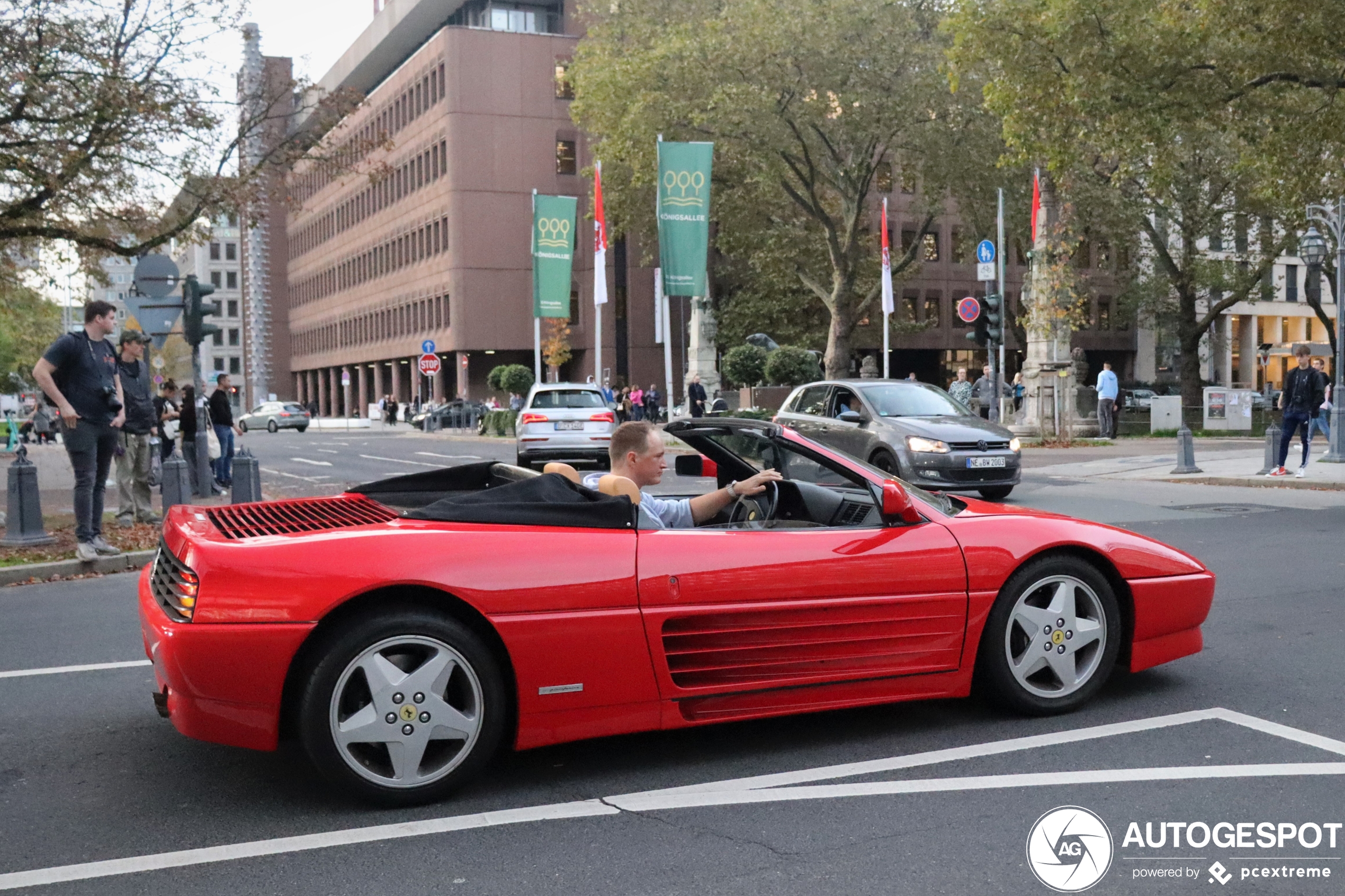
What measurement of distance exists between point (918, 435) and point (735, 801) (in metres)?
10.7

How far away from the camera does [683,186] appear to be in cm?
2927

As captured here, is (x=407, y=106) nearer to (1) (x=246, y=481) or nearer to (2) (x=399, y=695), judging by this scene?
(1) (x=246, y=481)

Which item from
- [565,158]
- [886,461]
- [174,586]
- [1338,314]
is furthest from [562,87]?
[174,586]

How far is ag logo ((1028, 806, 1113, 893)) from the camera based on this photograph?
139 inches

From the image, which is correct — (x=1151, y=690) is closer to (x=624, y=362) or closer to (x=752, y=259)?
(x=752, y=259)

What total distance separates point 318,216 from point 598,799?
90.3 metres

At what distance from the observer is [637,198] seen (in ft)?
150

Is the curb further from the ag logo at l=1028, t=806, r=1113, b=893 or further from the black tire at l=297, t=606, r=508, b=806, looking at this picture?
the ag logo at l=1028, t=806, r=1113, b=893

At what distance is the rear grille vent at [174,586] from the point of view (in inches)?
Answer: 161

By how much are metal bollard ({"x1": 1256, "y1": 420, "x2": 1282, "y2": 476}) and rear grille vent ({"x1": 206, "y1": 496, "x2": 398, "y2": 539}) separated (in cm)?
1638

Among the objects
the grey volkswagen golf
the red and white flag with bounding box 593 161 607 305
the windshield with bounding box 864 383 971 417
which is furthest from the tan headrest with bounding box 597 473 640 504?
the red and white flag with bounding box 593 161 607 305

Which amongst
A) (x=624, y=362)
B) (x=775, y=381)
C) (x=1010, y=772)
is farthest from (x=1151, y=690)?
(x=624, y=362)

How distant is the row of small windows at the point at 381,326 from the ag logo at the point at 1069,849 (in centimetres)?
6305

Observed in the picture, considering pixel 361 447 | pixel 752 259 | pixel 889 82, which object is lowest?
pixel 361 447
